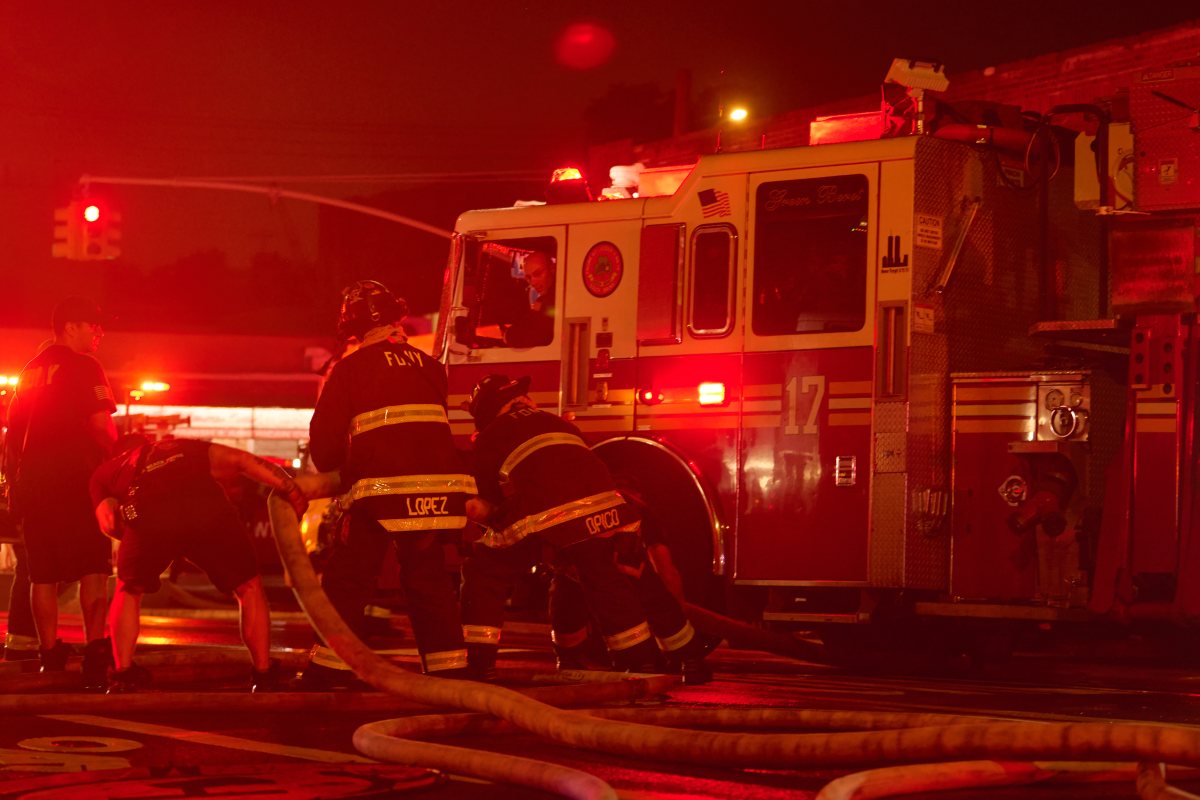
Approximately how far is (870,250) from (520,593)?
2.94 metres

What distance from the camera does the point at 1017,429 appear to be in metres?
8.41

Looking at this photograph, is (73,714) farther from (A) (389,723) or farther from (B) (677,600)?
(B) (677,600)

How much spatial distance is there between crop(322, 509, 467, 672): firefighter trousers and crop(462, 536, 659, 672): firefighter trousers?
0.50 meters

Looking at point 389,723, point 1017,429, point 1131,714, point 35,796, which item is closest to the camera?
point 35,796

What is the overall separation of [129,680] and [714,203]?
4151 millimetres

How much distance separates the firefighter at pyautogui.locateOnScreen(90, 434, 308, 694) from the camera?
732 centimetres

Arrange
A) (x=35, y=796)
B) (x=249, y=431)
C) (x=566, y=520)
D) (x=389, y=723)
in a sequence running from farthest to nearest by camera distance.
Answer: (x=249, y=431)
(x=566, y=520)
(x=389, y=723)
(x=35, y=796)

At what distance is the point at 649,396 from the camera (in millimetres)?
9398

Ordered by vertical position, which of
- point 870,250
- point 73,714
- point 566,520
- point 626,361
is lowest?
point 73,714

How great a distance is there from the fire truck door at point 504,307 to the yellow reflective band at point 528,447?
197 centimetres

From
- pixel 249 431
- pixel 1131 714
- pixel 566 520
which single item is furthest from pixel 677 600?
pixel 249 431

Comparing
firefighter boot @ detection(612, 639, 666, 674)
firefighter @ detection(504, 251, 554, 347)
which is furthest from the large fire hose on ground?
firefighter @ detection(504, 251, 554, 347)

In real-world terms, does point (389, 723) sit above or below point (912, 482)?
below

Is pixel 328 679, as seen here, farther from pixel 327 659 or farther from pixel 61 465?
pixel 61 465
